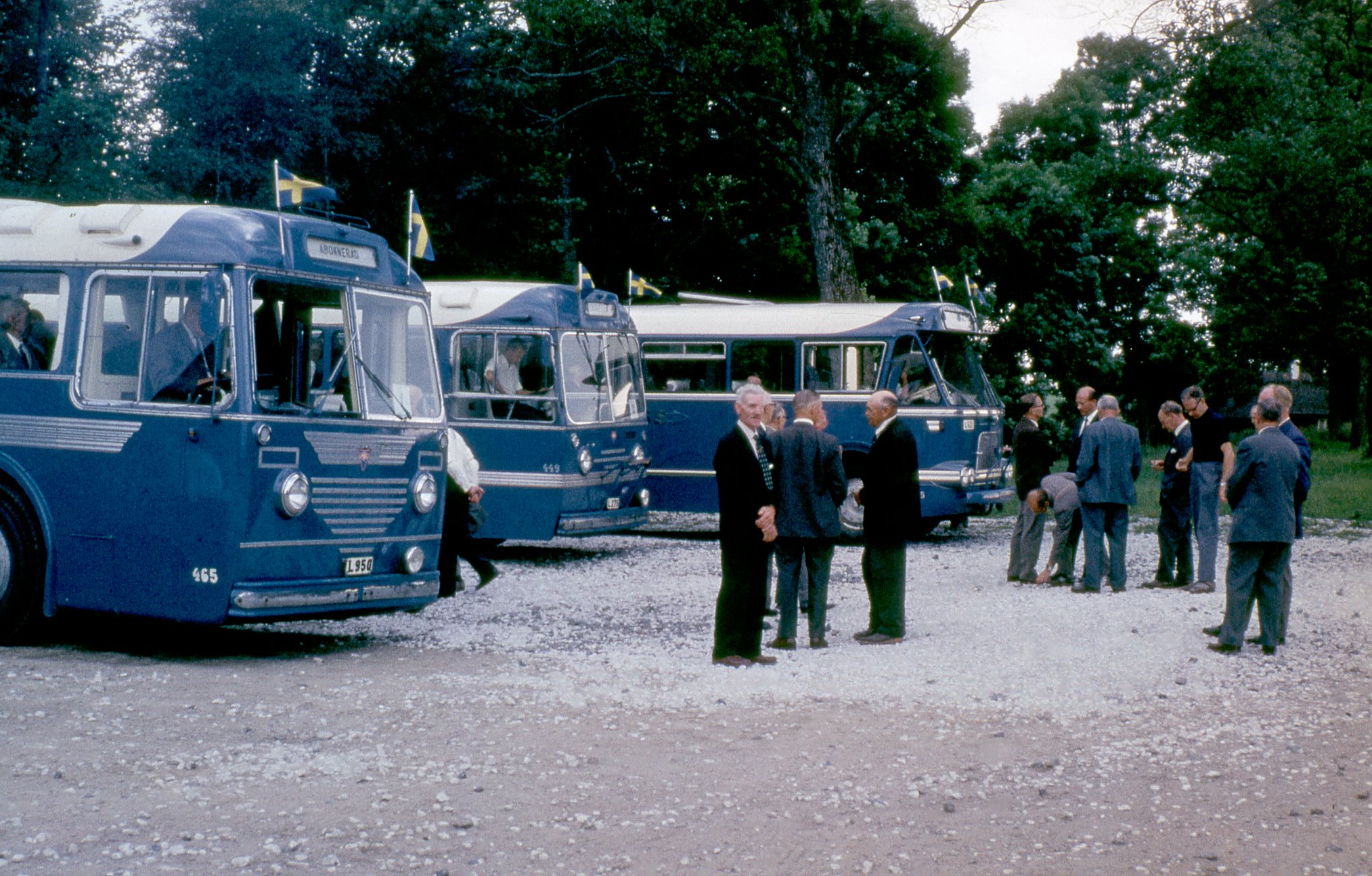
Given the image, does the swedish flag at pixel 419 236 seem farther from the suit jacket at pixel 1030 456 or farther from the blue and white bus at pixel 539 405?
the suit jacket at pixel 1030 456

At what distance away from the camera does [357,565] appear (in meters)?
10.4

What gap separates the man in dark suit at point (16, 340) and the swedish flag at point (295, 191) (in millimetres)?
2050

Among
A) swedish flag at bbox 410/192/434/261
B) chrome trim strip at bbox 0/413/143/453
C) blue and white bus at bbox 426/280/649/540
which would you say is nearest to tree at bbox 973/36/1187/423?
blue and white bus at bbox 426/280/649/540

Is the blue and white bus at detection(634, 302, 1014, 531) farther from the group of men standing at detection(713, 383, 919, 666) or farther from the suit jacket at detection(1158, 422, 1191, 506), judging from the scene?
the group of men standing at detection(713, 383, 919, 666)

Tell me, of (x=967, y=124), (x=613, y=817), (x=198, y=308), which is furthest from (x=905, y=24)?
(x=613, y=817)

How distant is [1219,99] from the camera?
32.0m

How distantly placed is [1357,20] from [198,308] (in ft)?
95.6

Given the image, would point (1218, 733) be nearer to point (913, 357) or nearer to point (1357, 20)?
point (913, 357)

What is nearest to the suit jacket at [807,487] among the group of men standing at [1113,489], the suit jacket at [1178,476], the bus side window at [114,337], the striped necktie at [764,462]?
the striped necktie at [764,462]

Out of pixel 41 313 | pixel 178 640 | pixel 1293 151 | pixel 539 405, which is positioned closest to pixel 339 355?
pixel 41 313

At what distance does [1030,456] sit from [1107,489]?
1.20 meters

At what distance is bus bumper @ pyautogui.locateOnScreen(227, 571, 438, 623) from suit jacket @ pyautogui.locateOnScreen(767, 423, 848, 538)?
261 centimetres

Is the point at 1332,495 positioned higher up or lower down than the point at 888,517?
lower down

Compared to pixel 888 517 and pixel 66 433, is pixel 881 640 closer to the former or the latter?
pixel 888 517
